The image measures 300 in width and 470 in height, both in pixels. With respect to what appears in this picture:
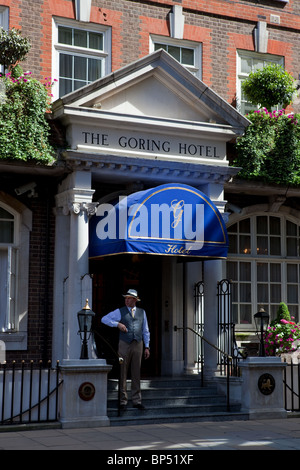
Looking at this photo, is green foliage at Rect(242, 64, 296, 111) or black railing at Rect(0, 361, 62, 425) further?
green foliage at Rect(242, 64, 296, 111)

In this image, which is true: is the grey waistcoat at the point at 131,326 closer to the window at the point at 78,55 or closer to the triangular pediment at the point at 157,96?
the triangular pediment at the point at 157,96

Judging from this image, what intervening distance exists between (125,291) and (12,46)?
18.2 ft

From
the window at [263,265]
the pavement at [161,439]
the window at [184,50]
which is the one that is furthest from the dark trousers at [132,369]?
the window at [184,50]

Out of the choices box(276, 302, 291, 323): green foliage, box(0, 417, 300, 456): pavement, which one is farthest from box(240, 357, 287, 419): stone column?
box(276, 302, 291, 323): green foliage

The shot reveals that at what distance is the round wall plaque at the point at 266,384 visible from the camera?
42.2ft

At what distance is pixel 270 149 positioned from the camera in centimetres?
1598

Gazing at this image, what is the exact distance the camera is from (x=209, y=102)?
15.0 metres

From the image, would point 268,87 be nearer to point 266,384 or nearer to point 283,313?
point 283,313

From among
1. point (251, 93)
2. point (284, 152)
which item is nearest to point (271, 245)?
point (284, 152)

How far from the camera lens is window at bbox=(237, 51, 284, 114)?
17391mm

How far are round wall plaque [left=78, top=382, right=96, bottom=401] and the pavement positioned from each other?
0.51 metres

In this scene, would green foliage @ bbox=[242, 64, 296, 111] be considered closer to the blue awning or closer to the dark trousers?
the blue awning
